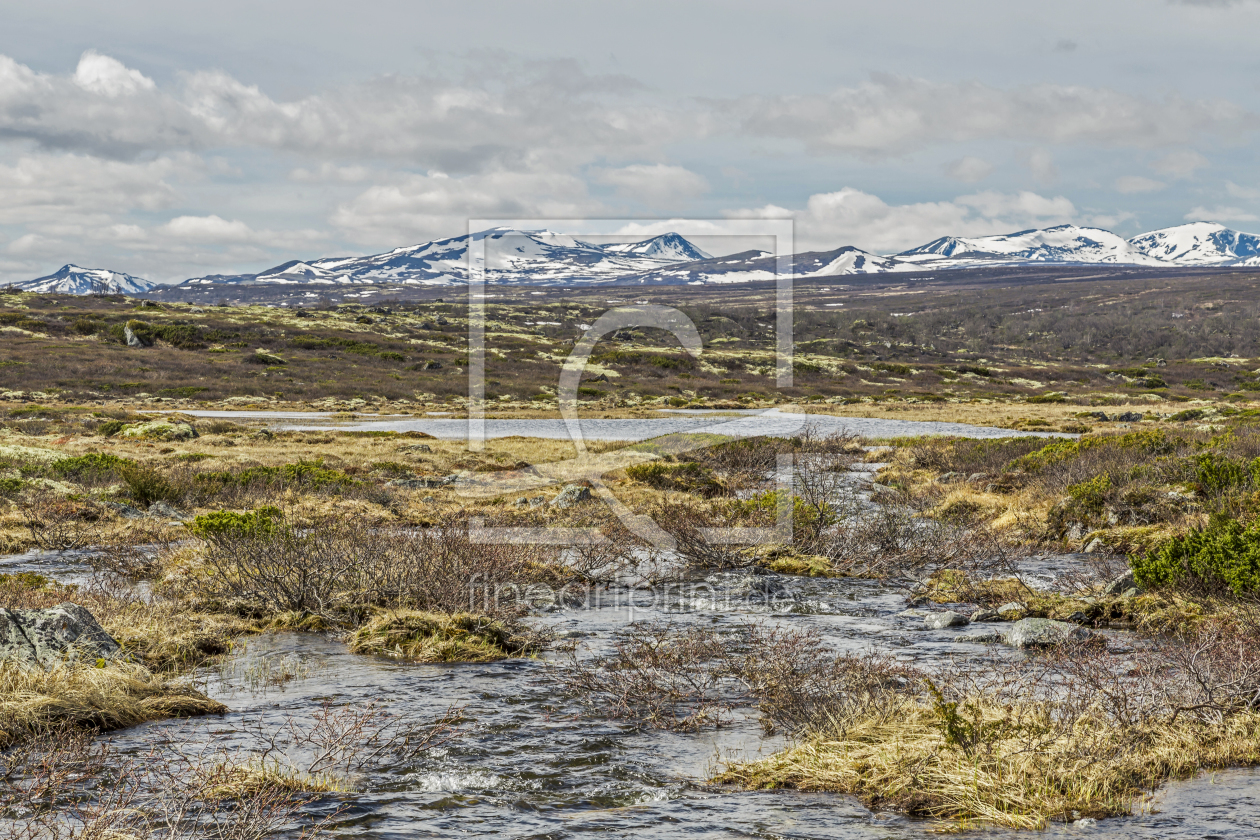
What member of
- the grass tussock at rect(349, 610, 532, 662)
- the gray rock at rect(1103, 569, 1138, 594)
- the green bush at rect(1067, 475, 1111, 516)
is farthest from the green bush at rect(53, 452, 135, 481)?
the green bush at rect(1067, 475, 1111, 516)

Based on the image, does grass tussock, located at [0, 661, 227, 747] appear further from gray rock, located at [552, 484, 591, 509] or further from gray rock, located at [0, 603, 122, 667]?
gray rock, located at [552, 484, 591, 509]

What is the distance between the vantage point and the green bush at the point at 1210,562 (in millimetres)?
10312

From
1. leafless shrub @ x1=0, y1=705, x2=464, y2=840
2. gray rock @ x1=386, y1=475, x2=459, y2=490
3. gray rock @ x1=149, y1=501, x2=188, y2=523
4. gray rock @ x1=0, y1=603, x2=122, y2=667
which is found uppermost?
gray rock @ x1=0, y1=603, x2=122, y2=667

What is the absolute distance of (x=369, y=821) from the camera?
5.67 meters

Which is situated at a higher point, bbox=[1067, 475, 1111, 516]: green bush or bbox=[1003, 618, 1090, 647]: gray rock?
bbox=[1067, 475, 1111, 516]: green bush

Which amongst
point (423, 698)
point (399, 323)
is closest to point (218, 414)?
point (423, 698)

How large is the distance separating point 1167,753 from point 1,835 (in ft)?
24.5

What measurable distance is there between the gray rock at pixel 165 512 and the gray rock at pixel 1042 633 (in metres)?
16.2

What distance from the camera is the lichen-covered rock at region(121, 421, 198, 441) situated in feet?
116

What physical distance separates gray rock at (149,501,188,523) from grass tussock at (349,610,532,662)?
10305 millimetres

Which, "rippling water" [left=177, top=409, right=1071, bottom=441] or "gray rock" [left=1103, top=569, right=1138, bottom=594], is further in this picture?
"rippling water" [left=177, top=409, right=1071, bottom=441]

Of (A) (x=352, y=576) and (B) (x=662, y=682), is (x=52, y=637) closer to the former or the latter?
(A) (x=352, y=576)

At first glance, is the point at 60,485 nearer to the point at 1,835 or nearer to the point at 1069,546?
the point at 1,835

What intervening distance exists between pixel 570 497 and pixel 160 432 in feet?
76.5
